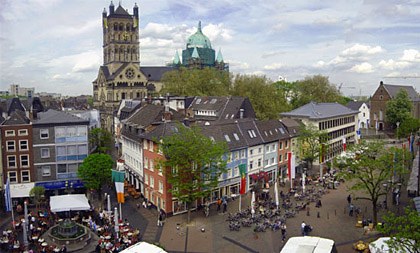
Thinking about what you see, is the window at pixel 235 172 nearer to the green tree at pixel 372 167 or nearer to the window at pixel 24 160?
the green tree at pixel 372 167

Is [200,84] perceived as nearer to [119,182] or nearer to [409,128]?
[409,128]

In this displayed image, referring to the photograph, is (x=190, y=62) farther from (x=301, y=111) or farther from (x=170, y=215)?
(x=170, y=215)

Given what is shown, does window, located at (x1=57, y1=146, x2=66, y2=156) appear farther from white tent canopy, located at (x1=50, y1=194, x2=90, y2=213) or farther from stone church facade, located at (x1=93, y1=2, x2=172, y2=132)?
stone church facade, located at (x1=93, y1=2, x2=172, y2=132)

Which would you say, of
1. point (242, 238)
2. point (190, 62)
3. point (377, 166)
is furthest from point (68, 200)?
point (190, 62)

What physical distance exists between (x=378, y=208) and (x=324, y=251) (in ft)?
74.3

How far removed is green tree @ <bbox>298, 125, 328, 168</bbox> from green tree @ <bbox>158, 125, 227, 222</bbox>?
2298 cm

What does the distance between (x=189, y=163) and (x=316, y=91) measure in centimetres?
7967

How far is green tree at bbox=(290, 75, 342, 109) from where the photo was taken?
111 metres

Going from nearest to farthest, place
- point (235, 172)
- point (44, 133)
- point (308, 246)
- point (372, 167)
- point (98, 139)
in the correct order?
point (308, 246) < point (372, 167) < point (44, 133) < point (235, 172) < point (98, 139)

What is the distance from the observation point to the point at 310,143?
6188 centimetres

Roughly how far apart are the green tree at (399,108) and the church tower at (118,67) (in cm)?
7410

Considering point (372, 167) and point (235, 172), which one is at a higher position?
point (372, 167)

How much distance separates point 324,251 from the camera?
24.2m

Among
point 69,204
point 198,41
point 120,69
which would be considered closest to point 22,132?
point 69,204
